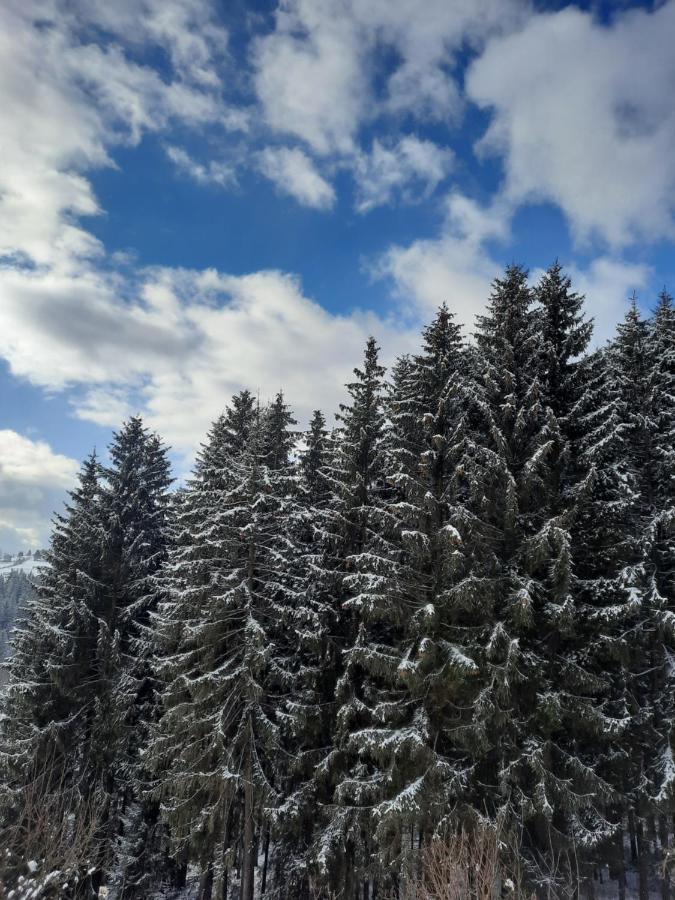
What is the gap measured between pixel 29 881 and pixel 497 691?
937 cm

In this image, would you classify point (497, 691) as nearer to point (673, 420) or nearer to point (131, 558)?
point (673, 420)

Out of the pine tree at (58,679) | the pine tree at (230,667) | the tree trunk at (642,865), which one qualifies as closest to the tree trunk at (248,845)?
the pine tree at (230,667)

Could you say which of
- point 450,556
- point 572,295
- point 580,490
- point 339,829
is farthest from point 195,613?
point 572,295

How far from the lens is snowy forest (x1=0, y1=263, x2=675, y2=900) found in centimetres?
1205

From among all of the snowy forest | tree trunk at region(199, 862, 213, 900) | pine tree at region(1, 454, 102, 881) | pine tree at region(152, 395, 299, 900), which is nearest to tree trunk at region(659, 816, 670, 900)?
the snowy forest

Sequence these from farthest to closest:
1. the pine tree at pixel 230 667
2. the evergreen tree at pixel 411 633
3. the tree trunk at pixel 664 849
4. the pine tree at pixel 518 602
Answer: the pine tree at pixel 230 667 → the tree trunk at pixel 664 849 → the evergreen tree at pixel 411 633 → the pine tree at pixel 518 602

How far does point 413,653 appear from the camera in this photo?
13.9 m

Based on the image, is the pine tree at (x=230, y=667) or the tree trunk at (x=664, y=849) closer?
the tree trunk at (x=664, y=849)

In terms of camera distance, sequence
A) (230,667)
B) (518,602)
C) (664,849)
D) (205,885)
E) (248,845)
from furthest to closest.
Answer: (205,885), (230,667), (248,845), (664,849), (518,602)

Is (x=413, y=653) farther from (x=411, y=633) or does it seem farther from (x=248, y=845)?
(x=248, y=845)

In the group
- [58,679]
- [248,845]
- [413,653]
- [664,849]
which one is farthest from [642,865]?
[58,679]

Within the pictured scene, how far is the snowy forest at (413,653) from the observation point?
12055 millimetres

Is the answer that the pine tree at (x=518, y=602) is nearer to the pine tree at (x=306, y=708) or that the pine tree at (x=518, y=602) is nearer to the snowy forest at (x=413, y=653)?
the snowy forest at (x=413, y=653)

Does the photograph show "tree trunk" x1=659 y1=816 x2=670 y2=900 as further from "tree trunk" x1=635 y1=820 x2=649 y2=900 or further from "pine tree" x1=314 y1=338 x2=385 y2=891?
"pine tree" x1=314 y1=338 x2=385 y2=891
